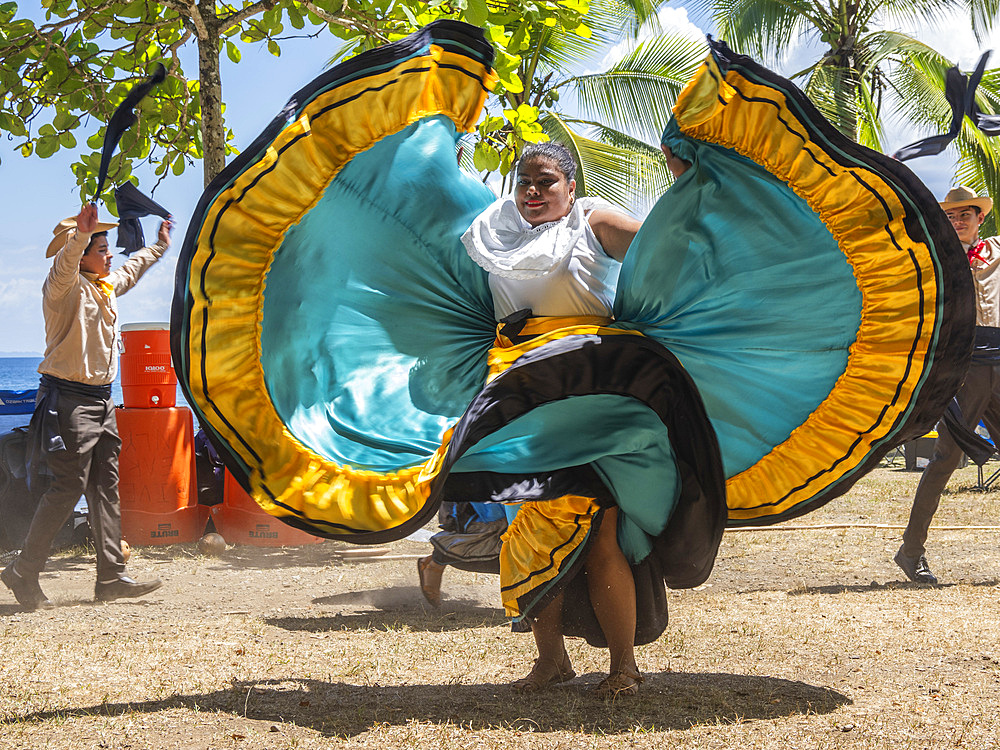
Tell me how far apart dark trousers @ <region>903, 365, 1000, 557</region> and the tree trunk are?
176 inches

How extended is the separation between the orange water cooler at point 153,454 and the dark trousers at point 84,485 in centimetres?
142

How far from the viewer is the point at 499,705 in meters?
2.99

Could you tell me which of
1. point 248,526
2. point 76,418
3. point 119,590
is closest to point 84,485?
point 76,418

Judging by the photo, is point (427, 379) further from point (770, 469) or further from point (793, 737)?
point (793, 737)

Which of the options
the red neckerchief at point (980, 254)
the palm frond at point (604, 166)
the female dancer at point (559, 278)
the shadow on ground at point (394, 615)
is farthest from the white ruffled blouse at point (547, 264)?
the palm frond at point (604, 166)

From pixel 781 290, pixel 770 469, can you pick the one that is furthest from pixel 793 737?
pixel 781 290

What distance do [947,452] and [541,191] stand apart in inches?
122

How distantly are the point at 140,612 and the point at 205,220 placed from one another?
2.51 m

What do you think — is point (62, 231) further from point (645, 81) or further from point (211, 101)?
point (645, 81)

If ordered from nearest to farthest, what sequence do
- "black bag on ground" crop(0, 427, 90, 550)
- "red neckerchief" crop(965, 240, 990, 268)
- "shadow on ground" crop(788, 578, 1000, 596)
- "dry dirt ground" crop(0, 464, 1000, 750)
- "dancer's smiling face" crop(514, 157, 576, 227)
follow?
"dry dirt ground" crop(0, 464, 1000, 750) < "dancer's smiling face" crop(514, 157, 576, 227) < "shadow on ground" crop(788, 578, 1000, 596) < "red neckerchief" crop(965, 240, 990, 268) < "black bag on ground" crop(0, 427, 90, 550)

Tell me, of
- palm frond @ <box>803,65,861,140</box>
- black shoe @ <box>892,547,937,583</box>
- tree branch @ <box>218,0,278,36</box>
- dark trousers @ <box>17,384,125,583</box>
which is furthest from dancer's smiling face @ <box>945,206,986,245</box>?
palm frond @ <box>803,65,861,140</box>

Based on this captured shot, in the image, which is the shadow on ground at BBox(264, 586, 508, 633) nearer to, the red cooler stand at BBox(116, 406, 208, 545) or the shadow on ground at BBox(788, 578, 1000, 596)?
the shadow on ground at BBox(788, 578, 1000, 596)

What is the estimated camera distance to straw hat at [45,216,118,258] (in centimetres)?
487

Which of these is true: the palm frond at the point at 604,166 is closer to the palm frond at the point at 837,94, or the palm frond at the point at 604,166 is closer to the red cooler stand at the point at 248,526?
the palm frond at the point at 837,94
